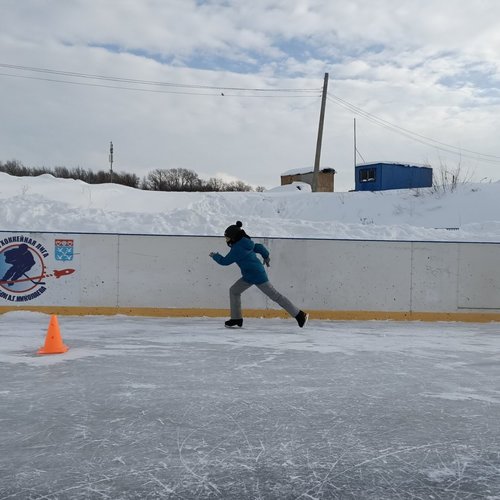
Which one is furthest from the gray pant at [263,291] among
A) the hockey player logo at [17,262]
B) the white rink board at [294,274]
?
the hockey player logo at [17,262]

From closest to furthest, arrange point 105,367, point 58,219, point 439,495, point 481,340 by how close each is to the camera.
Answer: point 439,495, point 105,367, point 481,340, point 58,219

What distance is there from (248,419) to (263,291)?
12.1 ft

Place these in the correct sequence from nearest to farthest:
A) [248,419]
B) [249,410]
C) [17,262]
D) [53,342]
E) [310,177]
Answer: [248,419] < [249,410] < [53,342] < [17,262] < [310,177]

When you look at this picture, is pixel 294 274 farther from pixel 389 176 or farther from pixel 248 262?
pixel 389 176

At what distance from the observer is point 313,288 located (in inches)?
332

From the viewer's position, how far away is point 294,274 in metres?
8.48

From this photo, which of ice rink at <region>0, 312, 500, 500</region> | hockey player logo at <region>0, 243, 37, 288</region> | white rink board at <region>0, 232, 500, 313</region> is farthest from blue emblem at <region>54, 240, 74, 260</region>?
ice rink at <region>0, 312, 500, 500</region>

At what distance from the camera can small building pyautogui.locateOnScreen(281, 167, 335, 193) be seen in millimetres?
35969

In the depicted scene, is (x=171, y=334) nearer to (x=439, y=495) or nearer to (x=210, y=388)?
(x=210, y=388)

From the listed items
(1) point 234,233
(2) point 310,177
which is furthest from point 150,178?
(1) point 234,233

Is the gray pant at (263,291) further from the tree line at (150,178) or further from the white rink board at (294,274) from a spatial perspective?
the tree line at (150,178)

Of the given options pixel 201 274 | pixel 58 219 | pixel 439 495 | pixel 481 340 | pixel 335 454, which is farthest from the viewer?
pixel 58 219

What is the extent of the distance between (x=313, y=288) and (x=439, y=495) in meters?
5.98

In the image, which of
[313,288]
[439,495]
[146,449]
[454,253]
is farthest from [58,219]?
[439,495]
